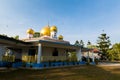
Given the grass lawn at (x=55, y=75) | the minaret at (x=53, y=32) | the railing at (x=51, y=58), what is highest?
the minaret at (x=53, y=32)

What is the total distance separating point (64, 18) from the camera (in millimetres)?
26359

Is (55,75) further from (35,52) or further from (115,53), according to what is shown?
(115,53)

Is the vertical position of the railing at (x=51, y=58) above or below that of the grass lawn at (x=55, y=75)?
above

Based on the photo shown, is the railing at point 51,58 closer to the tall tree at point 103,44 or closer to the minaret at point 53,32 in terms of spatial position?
the minaret at point 53,32

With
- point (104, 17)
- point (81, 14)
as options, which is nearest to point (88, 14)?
point (81, 14)

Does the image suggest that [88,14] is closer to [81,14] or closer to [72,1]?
[81,14]

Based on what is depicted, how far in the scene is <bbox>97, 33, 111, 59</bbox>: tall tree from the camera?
190ft

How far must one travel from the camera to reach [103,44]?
60.4m

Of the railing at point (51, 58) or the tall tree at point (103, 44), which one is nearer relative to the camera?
the railing at point (51, 58)

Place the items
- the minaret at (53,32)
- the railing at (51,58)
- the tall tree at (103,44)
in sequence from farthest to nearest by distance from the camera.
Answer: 1. the tall tree at (103,44)
2. the minaret at (53,32)
3. the railing at (51,58)

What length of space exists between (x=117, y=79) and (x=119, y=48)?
38.8 meters

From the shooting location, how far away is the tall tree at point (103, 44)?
58.0 metres

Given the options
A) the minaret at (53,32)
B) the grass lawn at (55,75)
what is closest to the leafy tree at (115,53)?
the minaret at (53,32)

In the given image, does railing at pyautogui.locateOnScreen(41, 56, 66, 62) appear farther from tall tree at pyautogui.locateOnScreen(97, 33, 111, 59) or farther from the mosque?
tall tree at pyautogui.locateOnScreen(97, 33, 111, 59)
